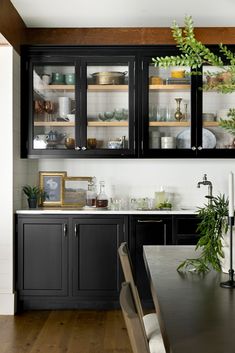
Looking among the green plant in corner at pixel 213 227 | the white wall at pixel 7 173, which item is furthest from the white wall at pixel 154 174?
the green plant in corner at pixel 213 227

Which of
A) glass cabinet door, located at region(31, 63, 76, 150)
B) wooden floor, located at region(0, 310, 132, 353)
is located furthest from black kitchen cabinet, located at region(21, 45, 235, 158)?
wooden floor, located at region(0, 310, 132, 353)

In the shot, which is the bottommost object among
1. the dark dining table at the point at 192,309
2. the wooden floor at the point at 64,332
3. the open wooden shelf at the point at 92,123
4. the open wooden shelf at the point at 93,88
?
the wooden floor at the point at 64,332

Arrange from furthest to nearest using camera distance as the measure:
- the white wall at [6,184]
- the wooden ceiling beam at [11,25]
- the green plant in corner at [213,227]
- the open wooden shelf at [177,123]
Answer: the open wooden shelf at [177,123]
the white wall at [6,184]
the wooden ceiling beam at [11,25]
the green plant in corner at [213,227]

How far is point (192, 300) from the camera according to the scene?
Answer: 5.65 ft

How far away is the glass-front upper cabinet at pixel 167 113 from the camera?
186 inches

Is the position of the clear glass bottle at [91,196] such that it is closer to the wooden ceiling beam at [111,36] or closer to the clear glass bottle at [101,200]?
the clear glass bottle at [101,200]

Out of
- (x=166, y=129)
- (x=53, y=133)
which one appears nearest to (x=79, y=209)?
(x=53, y=133)

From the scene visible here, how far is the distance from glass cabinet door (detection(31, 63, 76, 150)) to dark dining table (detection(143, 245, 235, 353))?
248 centimetres

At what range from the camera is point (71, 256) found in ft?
15.1

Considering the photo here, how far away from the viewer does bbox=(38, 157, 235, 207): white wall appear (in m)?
5.04

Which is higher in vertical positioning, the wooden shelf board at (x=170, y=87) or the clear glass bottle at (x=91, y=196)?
the wooden shelf board at (x=170, y=87)

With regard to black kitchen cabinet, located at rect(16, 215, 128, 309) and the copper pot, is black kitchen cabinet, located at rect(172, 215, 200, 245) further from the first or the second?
the copper pot

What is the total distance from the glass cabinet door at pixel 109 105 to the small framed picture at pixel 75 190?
43 centimetres

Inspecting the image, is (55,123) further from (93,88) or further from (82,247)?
(82,247)
